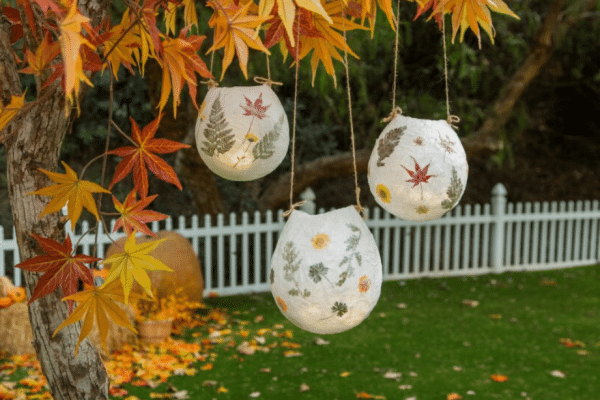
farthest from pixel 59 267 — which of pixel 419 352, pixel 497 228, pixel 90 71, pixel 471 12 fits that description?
pixel 497 228

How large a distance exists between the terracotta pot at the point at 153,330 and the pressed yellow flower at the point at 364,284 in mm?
3421

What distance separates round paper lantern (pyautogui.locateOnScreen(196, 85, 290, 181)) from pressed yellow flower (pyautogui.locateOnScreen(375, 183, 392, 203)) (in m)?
0.30

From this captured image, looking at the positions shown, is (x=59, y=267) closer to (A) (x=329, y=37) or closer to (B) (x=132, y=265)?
(B) (x=132, y=265)

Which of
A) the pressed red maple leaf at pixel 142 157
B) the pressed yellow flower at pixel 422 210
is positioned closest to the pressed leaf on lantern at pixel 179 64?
the pressed red maple leaf at pixel 142 157

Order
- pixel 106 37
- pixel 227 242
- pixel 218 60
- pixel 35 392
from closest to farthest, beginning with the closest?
pixel 106 37 → pixel 35 392 → pixel 218 60 → pixel 227 242

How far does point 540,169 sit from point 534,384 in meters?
7.76

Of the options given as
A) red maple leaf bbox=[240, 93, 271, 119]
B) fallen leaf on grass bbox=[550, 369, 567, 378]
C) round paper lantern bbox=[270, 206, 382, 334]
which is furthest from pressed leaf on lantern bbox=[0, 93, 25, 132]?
fallen leaf on grass bbox=[550, 369, 567, 378]

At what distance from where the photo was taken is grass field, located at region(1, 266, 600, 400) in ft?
12.7

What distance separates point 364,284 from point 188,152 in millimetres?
5046

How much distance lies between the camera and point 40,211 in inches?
72.9

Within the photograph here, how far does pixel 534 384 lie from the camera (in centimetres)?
397

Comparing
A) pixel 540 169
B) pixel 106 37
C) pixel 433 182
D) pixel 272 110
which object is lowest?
pixel 540 169

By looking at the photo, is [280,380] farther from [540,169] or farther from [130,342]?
[540,169]

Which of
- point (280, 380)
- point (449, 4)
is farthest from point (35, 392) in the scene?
point (449, 4)
